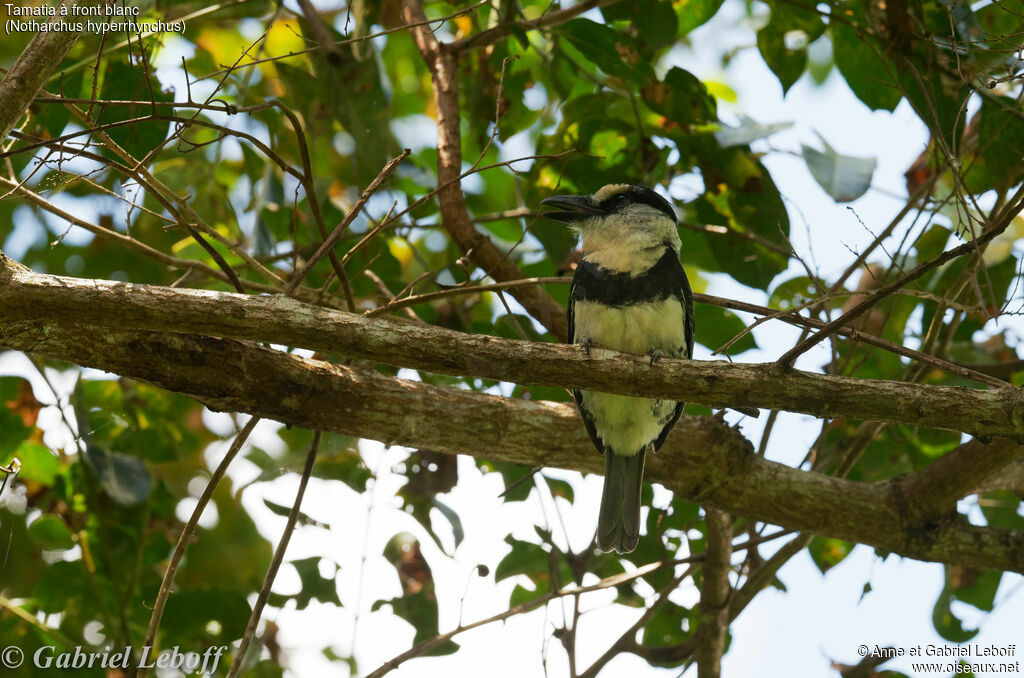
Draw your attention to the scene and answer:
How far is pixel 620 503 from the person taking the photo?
10.5ft

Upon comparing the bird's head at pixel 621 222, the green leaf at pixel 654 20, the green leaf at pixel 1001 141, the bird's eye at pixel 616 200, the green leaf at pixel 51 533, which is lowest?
the green leaf at pixel 51 533

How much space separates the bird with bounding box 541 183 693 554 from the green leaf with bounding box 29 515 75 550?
2035 mm

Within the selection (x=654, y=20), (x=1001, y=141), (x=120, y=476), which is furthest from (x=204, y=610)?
(x=1001, y=141)

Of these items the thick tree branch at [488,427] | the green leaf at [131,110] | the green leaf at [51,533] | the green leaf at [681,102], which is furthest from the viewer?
the green leaf at [51,533]

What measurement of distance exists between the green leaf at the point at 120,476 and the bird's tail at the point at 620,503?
165 centimetres

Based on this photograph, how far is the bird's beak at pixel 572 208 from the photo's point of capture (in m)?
3.29

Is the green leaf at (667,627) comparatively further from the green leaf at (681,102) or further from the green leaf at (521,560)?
the green leaf at (681,102)

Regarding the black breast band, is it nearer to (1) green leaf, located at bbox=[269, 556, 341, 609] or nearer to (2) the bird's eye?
(2) the bird's eye

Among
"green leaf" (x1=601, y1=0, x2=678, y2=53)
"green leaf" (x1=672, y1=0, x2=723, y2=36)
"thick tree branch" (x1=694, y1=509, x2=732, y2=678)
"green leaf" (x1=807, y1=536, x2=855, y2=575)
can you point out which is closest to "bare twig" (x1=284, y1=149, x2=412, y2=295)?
"green leaf" (x1=601, y1=0, x2=678, y2=53)

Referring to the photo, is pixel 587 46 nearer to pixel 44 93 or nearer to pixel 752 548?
pixel 44 93

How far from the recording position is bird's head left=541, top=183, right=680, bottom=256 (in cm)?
322

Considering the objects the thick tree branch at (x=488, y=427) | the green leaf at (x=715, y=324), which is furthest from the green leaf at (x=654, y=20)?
the thick tree branch at (x=488, y=427)

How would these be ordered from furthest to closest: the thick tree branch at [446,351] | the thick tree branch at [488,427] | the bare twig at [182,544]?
1. the bare twig at [182,544]
2. the thick tree branch at [488,427]
3. the thick tree branch at [446,351]

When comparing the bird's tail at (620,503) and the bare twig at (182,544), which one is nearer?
the bare twig at (182,544)
